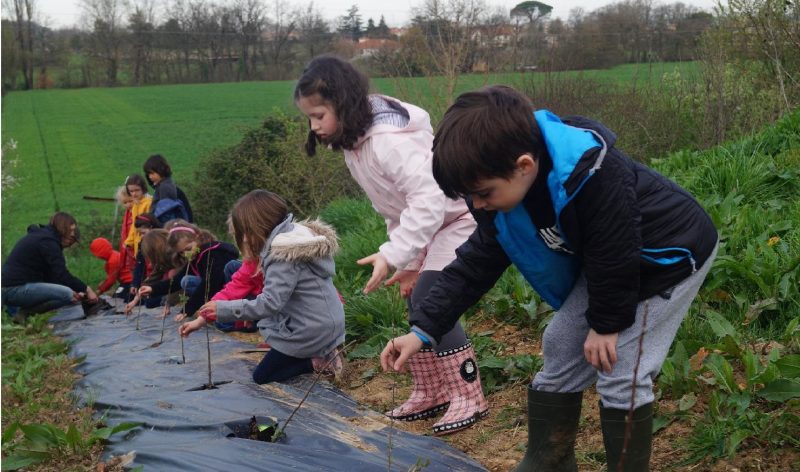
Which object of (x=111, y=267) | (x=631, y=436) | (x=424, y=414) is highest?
(x=631, y=436)

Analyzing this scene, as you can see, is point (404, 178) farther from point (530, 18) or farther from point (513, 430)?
point (530, 18)

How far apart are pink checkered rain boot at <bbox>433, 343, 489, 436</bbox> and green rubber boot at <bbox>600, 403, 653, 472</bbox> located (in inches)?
51.2

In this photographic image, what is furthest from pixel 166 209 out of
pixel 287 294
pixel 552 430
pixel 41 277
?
pixel 552 430

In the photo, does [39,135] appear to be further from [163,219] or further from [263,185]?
[163,219]

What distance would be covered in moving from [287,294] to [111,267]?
22.2 feet

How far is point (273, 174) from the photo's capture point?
13047 millimetres

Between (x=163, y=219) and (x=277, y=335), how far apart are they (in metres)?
4.91

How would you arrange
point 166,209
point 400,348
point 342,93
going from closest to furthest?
point 400,348 < point 342,93 < point 166,209

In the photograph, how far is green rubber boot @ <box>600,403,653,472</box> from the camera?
235cm

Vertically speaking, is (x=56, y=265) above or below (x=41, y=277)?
above

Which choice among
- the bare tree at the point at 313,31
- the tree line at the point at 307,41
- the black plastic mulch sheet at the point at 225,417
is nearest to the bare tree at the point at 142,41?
the tree line at the point at 307,41

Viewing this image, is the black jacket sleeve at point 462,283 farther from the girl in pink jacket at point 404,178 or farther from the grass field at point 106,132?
the grass field at point 106,132

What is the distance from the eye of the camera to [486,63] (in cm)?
1198

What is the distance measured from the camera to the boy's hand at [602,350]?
2.28 m
